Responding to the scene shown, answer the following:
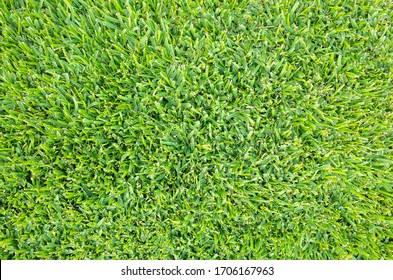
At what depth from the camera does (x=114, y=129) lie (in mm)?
2002

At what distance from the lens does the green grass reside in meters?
1.99

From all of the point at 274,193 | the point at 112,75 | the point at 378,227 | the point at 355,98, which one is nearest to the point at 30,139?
the point at 112,75

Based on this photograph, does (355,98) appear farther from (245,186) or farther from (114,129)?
(114,129)

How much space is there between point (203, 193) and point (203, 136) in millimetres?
366

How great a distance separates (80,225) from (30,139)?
2.07ft

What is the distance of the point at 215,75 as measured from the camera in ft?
6.62

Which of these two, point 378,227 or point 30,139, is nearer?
point 30,139

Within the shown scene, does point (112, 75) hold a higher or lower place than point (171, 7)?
lower

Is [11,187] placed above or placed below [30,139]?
below

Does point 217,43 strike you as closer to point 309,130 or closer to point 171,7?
point 171,7

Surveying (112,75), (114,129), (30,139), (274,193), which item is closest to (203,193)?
(274,193)

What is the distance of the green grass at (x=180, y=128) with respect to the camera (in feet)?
6.54

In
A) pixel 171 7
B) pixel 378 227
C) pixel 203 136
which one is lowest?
pixel 378 227

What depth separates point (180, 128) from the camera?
6.53 ft
